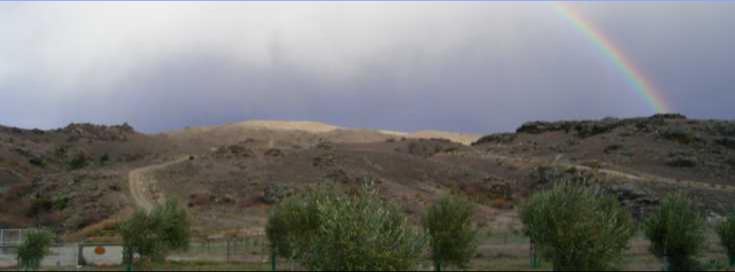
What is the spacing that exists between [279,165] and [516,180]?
33.1m

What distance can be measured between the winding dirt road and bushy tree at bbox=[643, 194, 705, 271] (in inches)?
2078

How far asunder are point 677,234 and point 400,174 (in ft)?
193

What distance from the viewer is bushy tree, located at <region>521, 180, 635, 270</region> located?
103 feet

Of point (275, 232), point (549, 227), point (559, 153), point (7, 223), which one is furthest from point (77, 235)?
point (559, 153)

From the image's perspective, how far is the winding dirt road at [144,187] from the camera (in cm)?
8351

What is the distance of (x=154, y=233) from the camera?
47156 mm

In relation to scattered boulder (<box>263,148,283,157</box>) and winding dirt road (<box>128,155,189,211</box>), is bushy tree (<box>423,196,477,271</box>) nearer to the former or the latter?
winding dirt road (<box>128,155,189,211</box>)

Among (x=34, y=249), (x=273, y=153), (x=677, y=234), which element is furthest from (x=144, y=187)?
(x=677, y=234)

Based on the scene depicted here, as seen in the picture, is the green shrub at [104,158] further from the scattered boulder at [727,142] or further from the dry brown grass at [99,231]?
the scattered boulder at [727,142]

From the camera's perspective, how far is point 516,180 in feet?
311

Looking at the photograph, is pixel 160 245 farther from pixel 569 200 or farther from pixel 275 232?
pixel 569 200

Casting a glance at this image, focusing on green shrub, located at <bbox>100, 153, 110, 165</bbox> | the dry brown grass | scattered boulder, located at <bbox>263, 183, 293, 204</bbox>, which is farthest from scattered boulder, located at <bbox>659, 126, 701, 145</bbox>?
green shrub, located at <bbox>100, 153, 110, 165</bbox>

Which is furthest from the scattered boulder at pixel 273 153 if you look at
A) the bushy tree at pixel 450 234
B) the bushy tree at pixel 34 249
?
the bushy tree at pixel 450 234

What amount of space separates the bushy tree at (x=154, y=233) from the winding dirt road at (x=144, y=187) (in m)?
27.5
